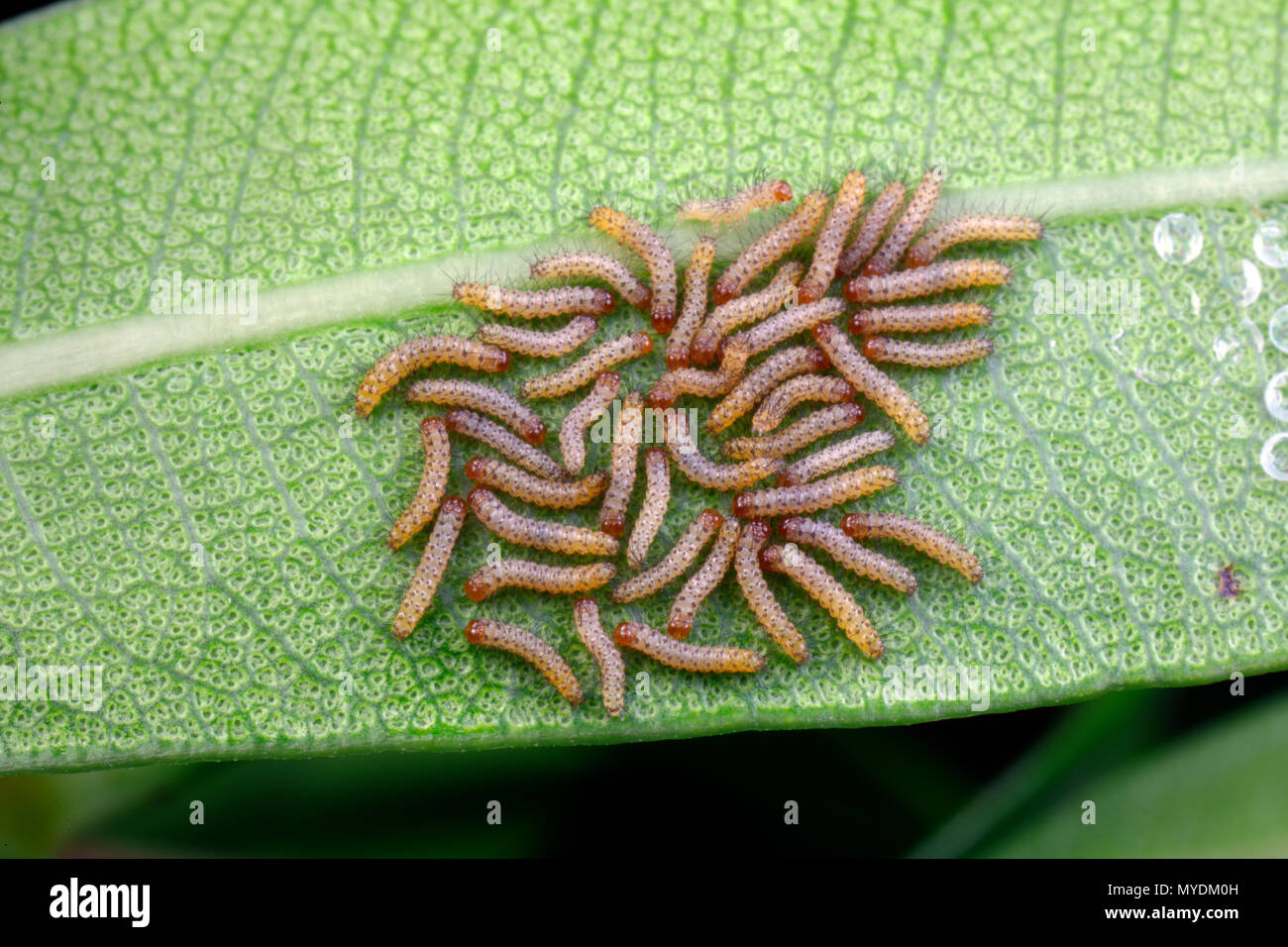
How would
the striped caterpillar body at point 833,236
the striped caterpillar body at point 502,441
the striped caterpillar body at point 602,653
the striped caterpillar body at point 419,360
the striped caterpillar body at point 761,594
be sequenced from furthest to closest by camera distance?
the striped caterpillar body at point 833,236, the striped caterpillar body at point 502,441, the striped caterpillar body at point 419,360, the striped caterpillar body at point 761,594, the striped caterpillar body at point 602,653

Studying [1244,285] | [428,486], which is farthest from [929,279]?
[428,486]

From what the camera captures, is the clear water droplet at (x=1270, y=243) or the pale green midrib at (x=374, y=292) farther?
the clear water droplet at (x=1270, y=243)

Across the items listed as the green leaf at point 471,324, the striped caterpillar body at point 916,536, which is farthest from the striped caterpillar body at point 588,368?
the striped caterpillar body at point 916,536

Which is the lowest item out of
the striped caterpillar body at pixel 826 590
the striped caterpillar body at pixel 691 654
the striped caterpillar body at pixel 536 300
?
the striped caterpillar body at pixel 691 654

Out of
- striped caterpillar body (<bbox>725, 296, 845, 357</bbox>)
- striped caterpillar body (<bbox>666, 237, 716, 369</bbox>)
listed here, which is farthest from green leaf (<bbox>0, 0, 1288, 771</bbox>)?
striped caterpillar body (<bbox>725, 296, 845, 357</bbox>)

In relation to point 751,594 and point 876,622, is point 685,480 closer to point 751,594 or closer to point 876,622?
point 751,594

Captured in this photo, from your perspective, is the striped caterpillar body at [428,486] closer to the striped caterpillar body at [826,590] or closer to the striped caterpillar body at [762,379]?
the striped caterpillar body at [762,379]
